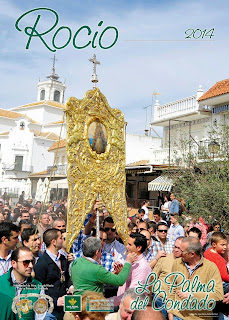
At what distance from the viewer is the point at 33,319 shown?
11.4ft

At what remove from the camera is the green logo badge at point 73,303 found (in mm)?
2872

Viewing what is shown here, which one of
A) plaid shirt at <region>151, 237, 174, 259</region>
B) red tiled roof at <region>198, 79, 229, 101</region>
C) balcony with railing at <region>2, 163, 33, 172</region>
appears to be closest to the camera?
plaid shirt at <region>151, 237, 174, 259</region>

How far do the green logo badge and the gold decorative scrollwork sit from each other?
2387 mm

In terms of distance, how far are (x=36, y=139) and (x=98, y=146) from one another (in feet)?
102

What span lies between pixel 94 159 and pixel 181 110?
48.8ft

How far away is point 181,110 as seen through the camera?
2038cm

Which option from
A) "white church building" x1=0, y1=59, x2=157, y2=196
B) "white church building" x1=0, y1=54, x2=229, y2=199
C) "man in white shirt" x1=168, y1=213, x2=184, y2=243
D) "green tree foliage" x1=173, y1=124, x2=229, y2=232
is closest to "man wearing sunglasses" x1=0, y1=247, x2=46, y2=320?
"white church building" x1=0, y1=54, x2=229, y2=199

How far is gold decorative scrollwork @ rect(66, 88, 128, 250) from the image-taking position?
19.7 feet

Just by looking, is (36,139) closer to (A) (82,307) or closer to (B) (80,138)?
(B) (80,138)

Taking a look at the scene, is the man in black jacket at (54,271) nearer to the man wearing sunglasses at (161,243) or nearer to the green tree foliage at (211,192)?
the man wearing sunglasses at (161,243)

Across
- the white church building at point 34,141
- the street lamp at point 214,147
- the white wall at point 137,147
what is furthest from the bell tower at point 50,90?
the street lamp at point 214,147

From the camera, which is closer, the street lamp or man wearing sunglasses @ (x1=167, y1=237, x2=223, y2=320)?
man wearing sunglasses @ (x1=167, y1=237, x2=223, y2=320)

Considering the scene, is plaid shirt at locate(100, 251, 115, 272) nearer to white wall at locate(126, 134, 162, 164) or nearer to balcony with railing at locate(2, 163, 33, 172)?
white wall at locate(126, 134, 162, 164)

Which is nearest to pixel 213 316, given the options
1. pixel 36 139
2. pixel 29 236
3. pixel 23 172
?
pixel 29 236
